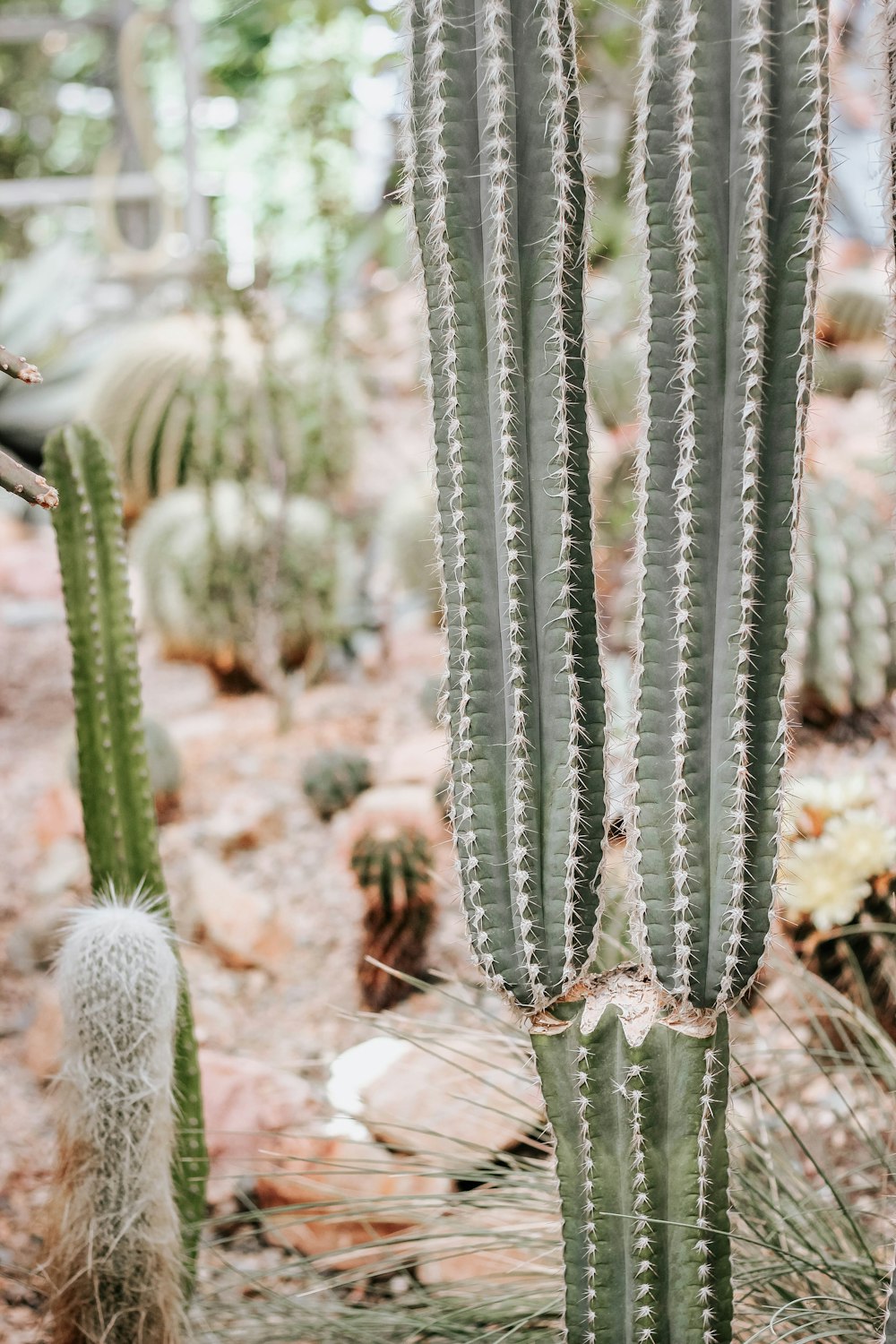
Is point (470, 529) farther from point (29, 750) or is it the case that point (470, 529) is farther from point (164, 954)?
point (29, 750)

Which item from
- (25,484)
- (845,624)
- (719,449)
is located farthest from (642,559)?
(845,624)

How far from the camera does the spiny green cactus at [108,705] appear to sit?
1629 millimetres

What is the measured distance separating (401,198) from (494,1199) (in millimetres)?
1212

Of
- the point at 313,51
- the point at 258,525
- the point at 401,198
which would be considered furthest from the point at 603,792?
the point at 313,51

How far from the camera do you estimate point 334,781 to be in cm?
331

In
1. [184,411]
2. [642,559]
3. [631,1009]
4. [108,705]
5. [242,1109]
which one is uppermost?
[184,411]

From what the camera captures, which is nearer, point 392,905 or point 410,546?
point 392,905

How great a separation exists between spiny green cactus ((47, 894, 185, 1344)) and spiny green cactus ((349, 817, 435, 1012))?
105 centimetres

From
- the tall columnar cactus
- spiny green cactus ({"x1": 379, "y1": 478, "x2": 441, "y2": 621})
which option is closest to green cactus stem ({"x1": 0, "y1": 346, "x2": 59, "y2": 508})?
the tall columnar cactus

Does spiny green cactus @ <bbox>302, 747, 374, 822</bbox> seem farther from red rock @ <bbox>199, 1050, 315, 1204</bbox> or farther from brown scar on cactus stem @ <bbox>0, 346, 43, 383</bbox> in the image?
brown scar on cactus stem @ <bbox>0, 346, 43, 383</bbox>

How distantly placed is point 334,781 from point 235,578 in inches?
39.5

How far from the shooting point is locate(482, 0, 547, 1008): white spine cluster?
1.12 meters

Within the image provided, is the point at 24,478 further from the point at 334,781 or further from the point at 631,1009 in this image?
the point at 334,781

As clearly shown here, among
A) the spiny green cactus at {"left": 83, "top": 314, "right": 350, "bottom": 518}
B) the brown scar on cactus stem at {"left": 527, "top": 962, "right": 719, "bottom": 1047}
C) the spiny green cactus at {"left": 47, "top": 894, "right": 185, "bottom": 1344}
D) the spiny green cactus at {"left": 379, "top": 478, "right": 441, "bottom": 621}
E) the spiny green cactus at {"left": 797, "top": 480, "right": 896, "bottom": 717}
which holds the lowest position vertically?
the spiny green cactus at {"left": 47, "top": 894, "right": 185, "bottom": 1344}
